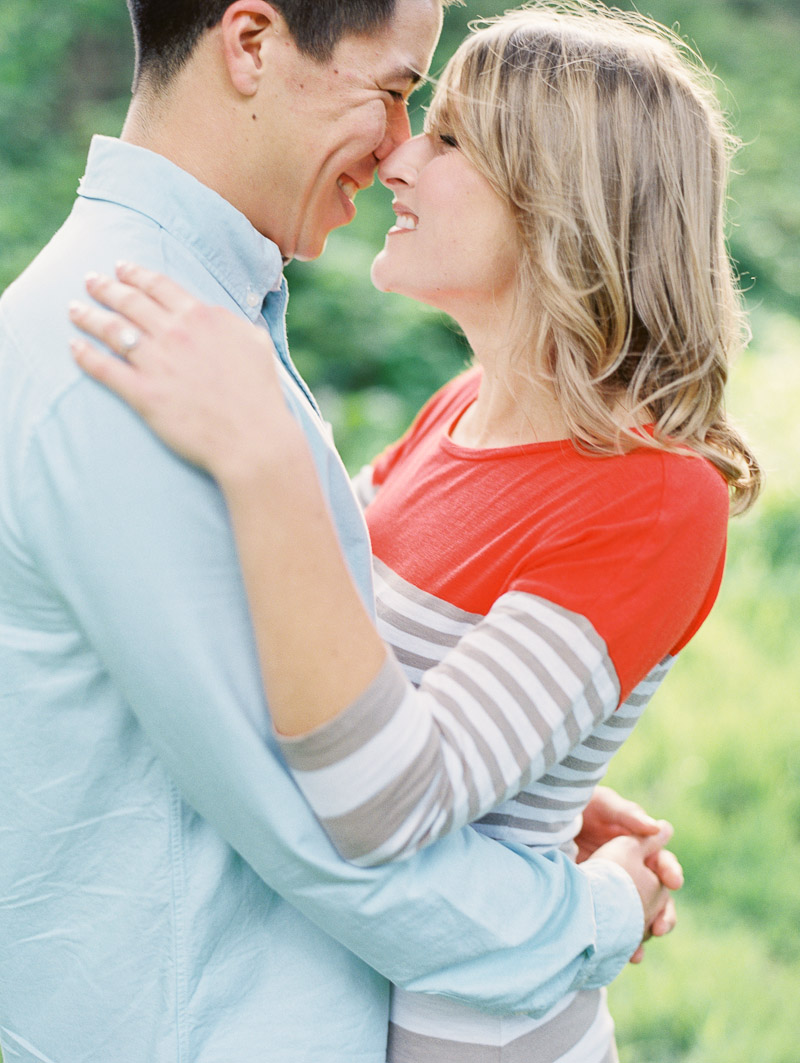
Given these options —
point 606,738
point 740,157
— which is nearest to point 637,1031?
point 606,738

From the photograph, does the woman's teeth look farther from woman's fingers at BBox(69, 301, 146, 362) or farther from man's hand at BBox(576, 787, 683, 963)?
man's hand at BBox(576, 787, 683, 963)

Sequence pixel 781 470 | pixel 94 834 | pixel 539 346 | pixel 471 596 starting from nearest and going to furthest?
pixel 94 834 < pixel 471 596 < pixel 539 346 < pixel 781 470

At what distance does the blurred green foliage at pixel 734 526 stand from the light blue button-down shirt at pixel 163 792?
100 centimetres

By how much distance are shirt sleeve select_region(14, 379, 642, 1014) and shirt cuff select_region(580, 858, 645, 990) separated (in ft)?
0.72

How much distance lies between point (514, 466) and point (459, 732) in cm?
49

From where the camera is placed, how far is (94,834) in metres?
1.22

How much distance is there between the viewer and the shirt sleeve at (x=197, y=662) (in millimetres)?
1046

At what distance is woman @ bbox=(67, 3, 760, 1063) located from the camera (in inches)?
42.1

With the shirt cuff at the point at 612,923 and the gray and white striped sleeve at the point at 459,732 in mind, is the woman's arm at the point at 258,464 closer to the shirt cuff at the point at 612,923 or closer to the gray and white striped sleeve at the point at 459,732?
the gray and white striped sleeve at the point at 459,732

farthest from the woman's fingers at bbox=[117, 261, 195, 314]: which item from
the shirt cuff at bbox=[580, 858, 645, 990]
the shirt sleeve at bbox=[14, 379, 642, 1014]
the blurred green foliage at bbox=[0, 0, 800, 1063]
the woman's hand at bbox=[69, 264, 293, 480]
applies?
the blurred green foliage at bbox=[0, 0, 800, 1063]

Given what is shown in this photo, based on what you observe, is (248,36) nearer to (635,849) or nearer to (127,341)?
(127,341)

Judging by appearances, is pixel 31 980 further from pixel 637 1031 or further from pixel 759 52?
pixel 759 52

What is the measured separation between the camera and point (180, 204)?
4.05 feet

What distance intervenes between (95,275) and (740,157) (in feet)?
36.4
